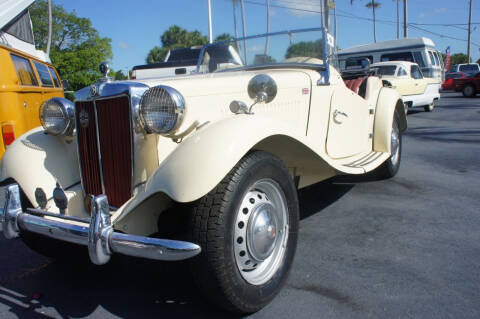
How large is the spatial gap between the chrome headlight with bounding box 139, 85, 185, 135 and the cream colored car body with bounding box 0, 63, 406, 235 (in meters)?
0.10

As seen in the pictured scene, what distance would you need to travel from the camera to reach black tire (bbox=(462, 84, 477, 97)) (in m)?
19.2

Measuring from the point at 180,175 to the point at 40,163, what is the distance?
1284 mm

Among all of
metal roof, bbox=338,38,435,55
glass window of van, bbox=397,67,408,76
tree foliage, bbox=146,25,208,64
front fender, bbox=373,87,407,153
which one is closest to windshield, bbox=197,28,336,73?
front fender, bbox=373,87,407,153

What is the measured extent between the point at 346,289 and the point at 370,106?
2.47 meters

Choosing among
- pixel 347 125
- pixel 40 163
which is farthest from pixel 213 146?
pixel 347 125

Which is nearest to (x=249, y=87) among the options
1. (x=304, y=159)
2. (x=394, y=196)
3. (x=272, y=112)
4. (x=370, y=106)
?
(x=272, y=112)

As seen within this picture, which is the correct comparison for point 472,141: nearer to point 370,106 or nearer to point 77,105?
point 370,106

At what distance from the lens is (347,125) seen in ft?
12.0

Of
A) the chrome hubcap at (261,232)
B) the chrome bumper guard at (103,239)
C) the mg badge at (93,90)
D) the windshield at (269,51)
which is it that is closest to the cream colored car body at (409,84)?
the windshield at (269,51)

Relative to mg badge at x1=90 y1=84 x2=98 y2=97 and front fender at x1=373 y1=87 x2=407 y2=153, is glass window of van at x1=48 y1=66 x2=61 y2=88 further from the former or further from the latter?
front fender at x1=373 y1=87 x2=407 y2=153

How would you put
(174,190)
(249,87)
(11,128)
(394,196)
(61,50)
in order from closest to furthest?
(174,190), (249,87), (394,196), (11,128), (61,50)

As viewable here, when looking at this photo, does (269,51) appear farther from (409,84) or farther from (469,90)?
(469,90)

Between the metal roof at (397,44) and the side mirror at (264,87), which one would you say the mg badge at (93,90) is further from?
the metal roof at (397,44)

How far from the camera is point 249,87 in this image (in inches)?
104
